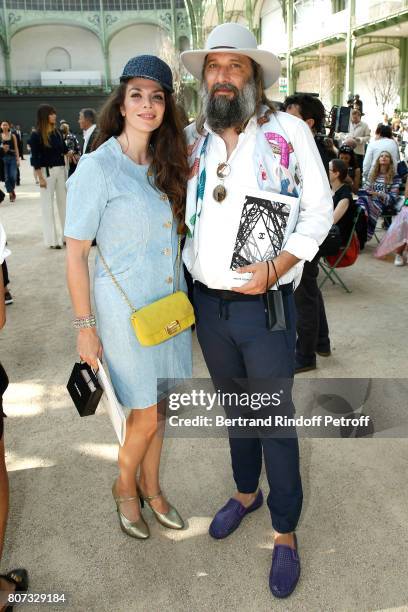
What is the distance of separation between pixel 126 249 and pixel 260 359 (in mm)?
657

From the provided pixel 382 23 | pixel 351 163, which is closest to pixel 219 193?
pixel 351 163

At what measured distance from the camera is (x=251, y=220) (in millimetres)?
1843

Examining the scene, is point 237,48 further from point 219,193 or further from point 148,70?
point 219,193

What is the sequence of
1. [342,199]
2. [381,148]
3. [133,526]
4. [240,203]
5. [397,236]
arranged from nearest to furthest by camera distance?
Answer: [240,203] < [133,526] < [342,199] < [397,236] < [381,148]

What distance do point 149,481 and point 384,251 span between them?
530 cm

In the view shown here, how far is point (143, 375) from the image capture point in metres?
2.06

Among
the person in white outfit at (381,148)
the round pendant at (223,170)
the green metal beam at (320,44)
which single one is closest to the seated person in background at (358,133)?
the person in white outfit at (381,148)

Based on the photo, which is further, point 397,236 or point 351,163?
point 351,163

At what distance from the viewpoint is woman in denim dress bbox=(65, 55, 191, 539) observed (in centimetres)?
186

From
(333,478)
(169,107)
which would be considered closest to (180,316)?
(169,107)

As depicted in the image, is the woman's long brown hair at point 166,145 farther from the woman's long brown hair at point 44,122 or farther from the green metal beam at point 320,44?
the green metal beam at point 320,44

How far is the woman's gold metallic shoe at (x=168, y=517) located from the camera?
2.36 metres

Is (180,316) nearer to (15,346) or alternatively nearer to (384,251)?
(15,346)

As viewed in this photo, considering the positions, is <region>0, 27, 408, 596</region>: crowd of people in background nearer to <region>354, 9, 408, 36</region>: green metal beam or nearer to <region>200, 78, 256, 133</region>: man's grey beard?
<region>200, 78, 256, 133</region>: man's grey beard
